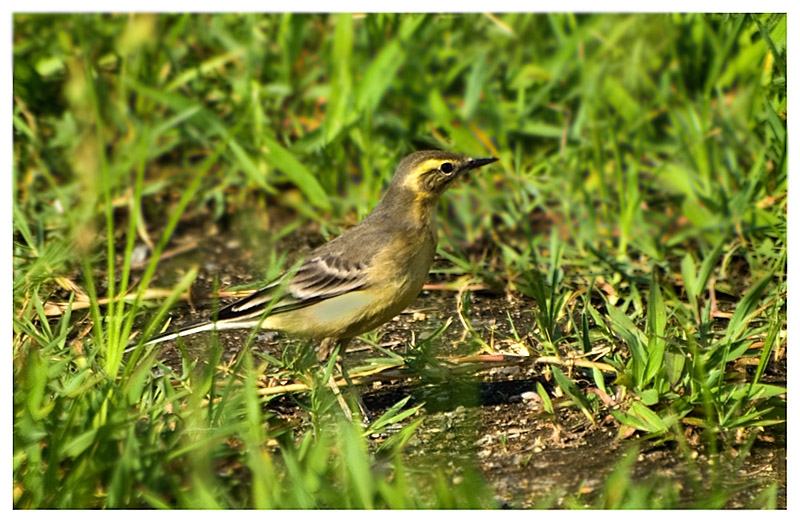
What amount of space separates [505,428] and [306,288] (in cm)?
136

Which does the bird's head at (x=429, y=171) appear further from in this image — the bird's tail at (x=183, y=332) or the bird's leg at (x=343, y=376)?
the bird's tail at (x=183, y=332)

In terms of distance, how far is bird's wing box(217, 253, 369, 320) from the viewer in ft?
18.4

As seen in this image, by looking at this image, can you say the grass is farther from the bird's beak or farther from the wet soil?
the bird's beak

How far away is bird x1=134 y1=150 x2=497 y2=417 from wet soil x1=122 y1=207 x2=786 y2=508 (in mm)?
302

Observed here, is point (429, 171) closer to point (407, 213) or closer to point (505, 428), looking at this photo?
point (407, 213)

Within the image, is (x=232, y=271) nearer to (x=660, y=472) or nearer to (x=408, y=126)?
(x=408, y=126)

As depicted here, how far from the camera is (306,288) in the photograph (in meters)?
5.79

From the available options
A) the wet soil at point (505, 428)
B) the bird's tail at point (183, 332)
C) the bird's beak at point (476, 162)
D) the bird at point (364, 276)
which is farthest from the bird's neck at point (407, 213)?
the bird's tail at point (183, 332)

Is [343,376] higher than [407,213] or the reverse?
the reverse

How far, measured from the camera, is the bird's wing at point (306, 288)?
5613 mm

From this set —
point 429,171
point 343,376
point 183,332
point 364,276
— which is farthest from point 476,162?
point 183,332

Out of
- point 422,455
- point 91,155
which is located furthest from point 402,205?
point 91,155

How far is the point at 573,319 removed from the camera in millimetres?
5844

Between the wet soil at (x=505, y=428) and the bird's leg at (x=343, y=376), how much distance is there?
3.5 inches
